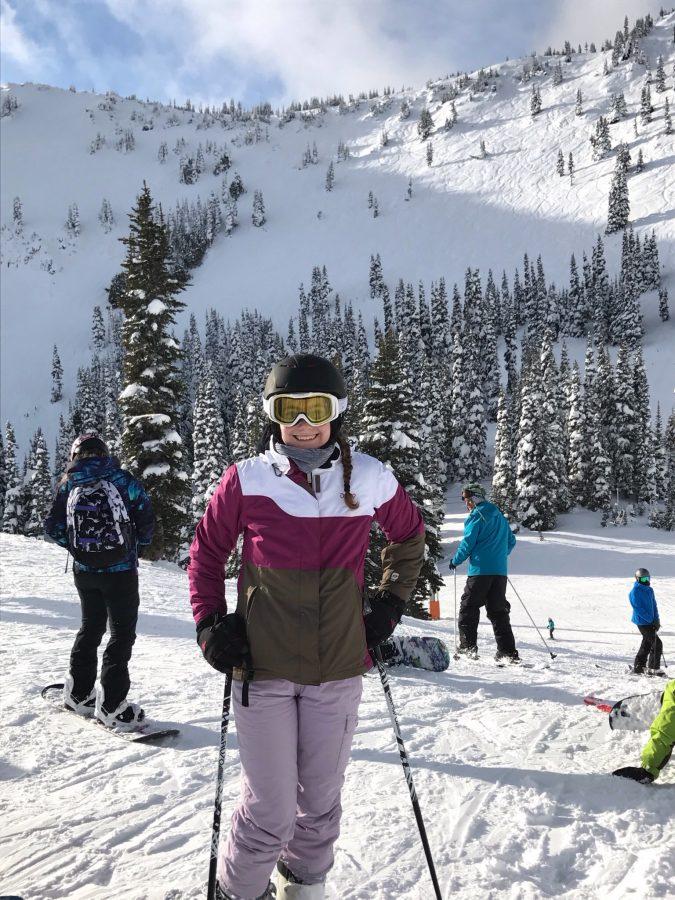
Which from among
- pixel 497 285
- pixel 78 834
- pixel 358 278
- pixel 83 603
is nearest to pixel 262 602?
pixel 78 834

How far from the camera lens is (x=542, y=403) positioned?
4725 centimetres

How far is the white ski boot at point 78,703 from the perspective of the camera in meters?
4.92

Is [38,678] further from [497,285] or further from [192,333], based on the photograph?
[497,285]

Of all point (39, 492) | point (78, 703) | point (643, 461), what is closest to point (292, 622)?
point (78, 703)

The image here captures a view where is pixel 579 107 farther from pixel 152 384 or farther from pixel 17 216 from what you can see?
pixel 152 384

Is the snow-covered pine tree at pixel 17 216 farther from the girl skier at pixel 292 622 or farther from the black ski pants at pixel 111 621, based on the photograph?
the girl skier at pixel 292 622

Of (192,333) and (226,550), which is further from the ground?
(192,333)

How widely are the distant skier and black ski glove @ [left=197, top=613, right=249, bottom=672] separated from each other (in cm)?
225

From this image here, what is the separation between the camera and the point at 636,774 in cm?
382

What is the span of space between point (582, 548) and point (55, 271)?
153 meters

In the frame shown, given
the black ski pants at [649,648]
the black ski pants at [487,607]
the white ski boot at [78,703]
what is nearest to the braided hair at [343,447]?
the white ski boot at [78,703]

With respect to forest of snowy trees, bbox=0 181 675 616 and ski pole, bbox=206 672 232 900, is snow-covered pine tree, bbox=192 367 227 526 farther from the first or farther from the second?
ski pole, bbox=206 672 232 900

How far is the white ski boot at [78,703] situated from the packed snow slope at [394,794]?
0.13 meters

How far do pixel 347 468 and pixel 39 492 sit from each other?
168ft
